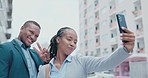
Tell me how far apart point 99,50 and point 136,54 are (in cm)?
937

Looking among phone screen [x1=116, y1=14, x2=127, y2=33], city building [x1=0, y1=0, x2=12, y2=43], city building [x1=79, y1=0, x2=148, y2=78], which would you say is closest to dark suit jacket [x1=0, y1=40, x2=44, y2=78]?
phone screen [x1=116, y1=14, x2=127, y2=33]

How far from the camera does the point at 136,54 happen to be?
16781 millimetres

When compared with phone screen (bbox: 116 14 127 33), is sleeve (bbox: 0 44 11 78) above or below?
below

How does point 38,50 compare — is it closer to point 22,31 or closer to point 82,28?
point 22,31

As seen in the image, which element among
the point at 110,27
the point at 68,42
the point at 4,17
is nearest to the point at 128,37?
the point at 68,42

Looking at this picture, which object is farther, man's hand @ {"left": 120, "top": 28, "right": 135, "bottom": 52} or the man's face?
the man's face

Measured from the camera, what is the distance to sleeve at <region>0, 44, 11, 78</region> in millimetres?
1728

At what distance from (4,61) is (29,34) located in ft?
1.33

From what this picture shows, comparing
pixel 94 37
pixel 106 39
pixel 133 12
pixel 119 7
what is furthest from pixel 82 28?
pixel 133 12

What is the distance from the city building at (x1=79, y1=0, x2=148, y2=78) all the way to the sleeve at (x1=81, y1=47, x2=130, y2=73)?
10855 millimetres

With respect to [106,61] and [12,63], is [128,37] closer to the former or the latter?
[106,61]

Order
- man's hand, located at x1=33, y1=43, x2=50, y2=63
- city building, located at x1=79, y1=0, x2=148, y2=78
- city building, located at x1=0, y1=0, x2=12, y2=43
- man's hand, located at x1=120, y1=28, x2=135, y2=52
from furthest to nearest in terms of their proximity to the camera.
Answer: city building, located at x1=79, y1=0, x2=148, y2=78 → city building, located at x1=0, y1=0, x2=12, y2=43 → man's hand, located at x1=33, y1=43, x2=50, y2=63 → man's hand, located at x1=120, y1=28, x2=135, y2=52

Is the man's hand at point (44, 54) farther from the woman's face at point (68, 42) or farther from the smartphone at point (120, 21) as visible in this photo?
the smartphone at point (120, 21)

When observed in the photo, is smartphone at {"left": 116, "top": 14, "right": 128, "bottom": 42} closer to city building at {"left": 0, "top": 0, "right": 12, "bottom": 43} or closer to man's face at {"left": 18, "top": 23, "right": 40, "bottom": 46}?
man's face at {"left": 18, "top": 23, "right": 40, "bottom": 46}
